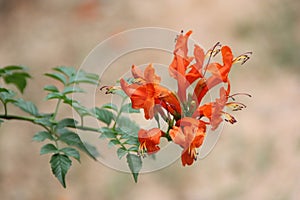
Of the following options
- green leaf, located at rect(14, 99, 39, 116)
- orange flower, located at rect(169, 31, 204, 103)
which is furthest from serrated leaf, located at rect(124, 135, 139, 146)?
green leaf, located at rect(14, 99, 39, 116)

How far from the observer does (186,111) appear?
2.58 feet

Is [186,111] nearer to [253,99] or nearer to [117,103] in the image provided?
[117,103]

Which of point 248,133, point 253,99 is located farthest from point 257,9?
point 248,133

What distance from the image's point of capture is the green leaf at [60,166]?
89 cm

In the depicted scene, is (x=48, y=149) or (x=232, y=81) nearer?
(x=48, y=149)

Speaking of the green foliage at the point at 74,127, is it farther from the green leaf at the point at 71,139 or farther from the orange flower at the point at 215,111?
the orange flower at the point at 215,111

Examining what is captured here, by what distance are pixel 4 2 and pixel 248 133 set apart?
1627mm

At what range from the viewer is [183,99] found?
0.79 metres

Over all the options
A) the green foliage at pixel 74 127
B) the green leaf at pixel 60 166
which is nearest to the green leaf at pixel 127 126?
the green foliage at pixel 74 127

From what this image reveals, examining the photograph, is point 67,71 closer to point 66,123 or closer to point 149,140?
point 66,123

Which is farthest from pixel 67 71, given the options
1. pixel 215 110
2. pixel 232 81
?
pixel 232 81

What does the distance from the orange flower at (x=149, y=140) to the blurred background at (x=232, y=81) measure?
5.42 feet

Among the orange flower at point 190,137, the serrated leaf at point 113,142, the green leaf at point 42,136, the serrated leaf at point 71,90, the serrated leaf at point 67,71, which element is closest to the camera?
the orange flower at point 190,137

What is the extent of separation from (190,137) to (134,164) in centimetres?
13
